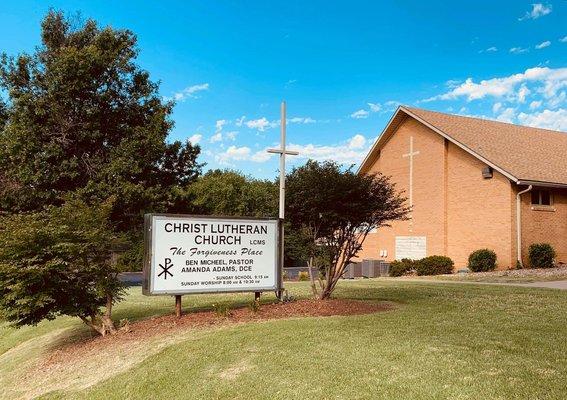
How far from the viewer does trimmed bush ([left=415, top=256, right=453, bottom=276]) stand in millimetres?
26703

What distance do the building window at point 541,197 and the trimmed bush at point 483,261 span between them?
326 cm

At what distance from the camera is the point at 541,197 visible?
25969 mm

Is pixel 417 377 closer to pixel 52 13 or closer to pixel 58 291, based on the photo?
pixel 58 291

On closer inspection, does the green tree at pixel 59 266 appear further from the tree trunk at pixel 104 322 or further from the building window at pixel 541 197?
the building window at pixel 541 197

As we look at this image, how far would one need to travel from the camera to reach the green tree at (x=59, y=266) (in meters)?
9.88

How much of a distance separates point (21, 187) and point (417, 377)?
83.3 feet

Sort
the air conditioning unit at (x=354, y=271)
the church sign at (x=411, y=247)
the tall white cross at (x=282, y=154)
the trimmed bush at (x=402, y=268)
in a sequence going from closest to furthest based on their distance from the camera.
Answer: the tall white cross at (x=282, y=154) < the trimmed bush at (x=402, y=268) < the church sign at (x=411, y=247) < the air conditioning unit at (x=354, y=271)

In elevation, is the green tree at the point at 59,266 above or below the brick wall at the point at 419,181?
below

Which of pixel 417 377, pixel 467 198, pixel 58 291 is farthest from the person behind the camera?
pixel 467 198

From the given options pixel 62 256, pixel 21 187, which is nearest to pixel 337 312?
pixel 62 256

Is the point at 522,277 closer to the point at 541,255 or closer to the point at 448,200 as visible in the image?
the point at 541,255

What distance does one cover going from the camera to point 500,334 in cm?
791

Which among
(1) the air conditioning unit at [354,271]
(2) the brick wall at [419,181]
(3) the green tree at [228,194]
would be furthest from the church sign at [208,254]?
(3) the green tree at [228,194]

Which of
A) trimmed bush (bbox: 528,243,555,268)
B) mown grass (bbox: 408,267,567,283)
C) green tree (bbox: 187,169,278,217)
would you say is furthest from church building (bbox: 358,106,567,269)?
green tree (bbox: 187,169,278,217)
